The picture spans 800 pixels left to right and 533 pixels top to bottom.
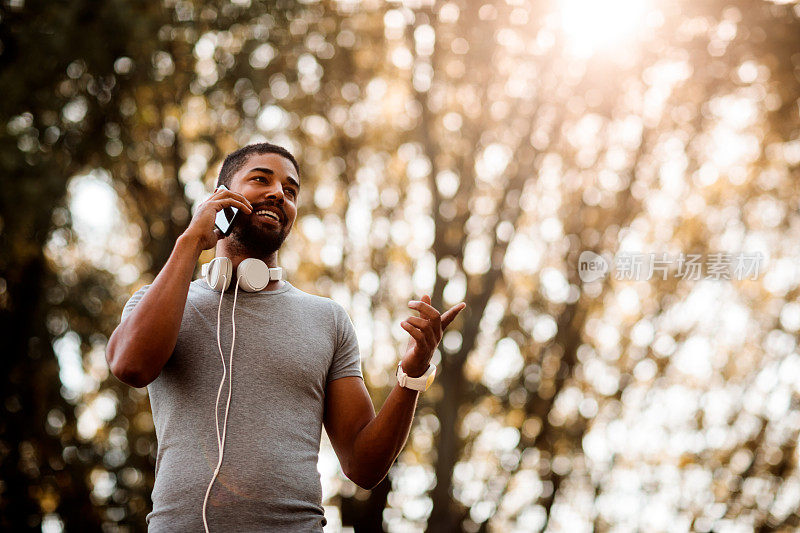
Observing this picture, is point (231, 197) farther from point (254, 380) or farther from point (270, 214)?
point (254, 380)

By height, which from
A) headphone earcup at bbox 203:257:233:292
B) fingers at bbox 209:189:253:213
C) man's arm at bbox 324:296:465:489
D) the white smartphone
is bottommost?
man's arm at bbox 324:296:465:489

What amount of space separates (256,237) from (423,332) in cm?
69

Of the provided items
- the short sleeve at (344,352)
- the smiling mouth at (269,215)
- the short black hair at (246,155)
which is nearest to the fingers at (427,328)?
the short sleeve at (344,352)

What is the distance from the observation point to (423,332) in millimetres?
2281

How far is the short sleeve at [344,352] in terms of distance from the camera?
8.36 ft

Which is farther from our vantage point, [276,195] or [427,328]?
[276,195]

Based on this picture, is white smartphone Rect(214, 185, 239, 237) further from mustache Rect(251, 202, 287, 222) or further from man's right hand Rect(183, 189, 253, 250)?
mustache Rect(251, 202, 287, 222)

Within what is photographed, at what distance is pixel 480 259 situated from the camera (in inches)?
372

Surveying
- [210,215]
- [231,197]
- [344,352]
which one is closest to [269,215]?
[231,197]

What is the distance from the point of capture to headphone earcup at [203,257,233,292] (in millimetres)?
2471

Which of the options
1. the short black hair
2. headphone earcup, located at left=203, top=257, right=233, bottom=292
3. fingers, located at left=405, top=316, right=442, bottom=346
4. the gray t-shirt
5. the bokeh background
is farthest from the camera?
the bokeh background

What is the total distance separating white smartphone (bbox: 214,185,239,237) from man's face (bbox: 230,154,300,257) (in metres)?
0.07

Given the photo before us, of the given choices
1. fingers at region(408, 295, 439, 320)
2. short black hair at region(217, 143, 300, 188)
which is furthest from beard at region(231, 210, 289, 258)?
fingers at region(408, 295, 439, 320)

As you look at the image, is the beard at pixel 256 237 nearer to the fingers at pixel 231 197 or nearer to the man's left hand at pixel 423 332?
the fingers at pixel 231 197
